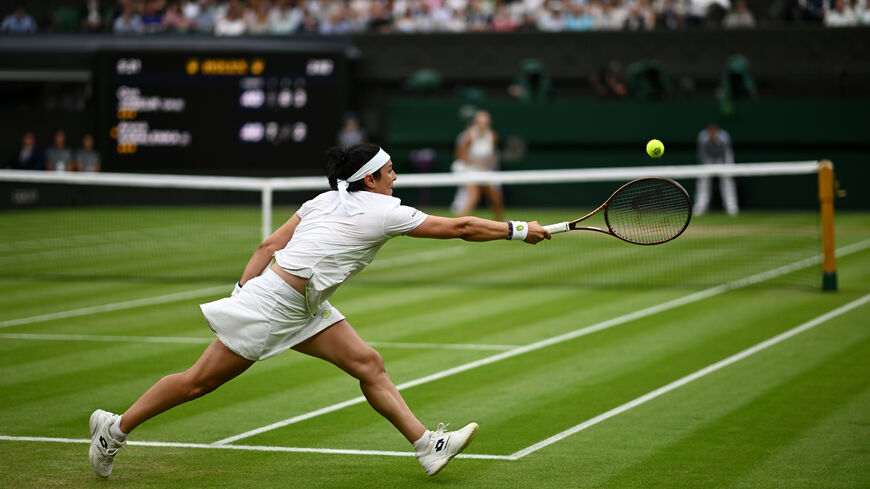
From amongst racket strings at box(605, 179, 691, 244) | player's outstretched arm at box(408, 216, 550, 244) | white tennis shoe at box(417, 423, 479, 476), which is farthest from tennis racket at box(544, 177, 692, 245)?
white tennis shoe at box(417, 423, 479, 476)

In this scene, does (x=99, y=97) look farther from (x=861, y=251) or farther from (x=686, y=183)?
(x=861, y=251)

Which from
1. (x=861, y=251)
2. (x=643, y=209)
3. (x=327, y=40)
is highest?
(x=327, y=40)

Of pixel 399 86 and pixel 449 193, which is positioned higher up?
pixel 399 86

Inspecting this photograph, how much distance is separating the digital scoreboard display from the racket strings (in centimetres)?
1986

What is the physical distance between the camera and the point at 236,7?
31234mm

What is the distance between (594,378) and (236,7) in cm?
2346

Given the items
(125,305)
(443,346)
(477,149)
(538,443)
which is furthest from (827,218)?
(477,149)

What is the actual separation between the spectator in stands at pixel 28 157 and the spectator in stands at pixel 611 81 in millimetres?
13042

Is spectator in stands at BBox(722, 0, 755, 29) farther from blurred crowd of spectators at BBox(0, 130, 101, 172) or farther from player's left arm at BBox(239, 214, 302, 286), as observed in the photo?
player's left arm at BBox(239, 214, 302, 286)

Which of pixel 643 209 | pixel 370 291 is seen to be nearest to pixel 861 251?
pixel 370 291

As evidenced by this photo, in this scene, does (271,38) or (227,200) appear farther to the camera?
(227,200)

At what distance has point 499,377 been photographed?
9898mm

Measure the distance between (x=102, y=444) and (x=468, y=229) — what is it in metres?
2.30

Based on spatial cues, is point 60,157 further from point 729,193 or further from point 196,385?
point 196,385
